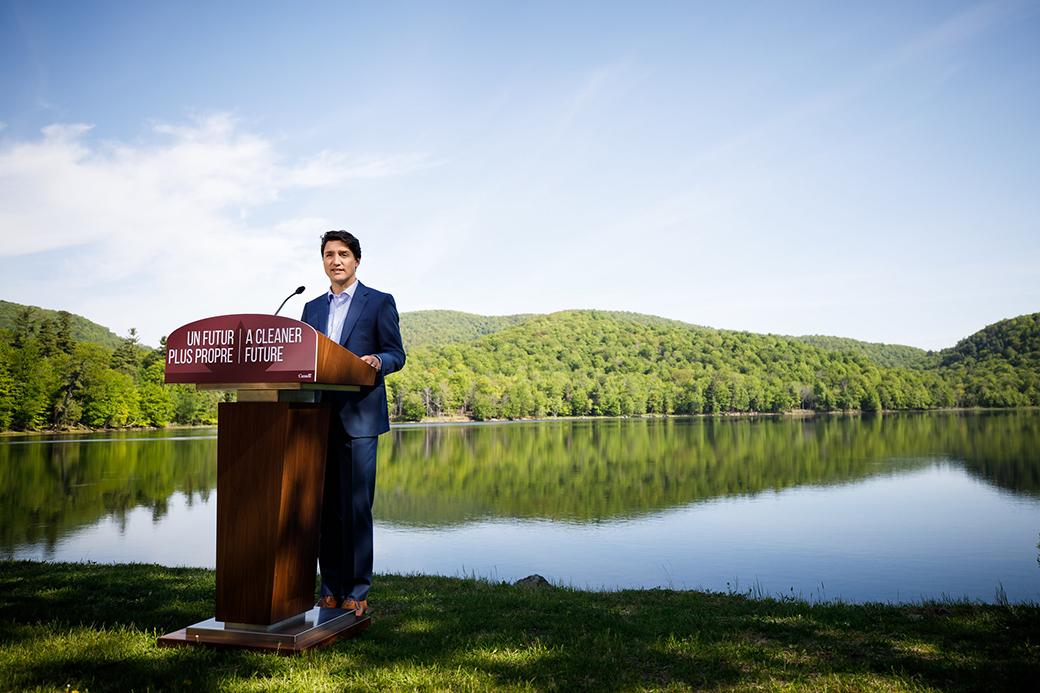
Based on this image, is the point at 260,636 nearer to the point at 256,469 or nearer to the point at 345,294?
the point at 256,469

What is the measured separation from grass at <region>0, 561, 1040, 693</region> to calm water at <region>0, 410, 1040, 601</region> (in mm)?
7122

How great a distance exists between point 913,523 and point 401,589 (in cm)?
1917

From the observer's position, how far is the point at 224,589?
3561 mm

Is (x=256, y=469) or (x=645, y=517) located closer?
(x=256, y=469)

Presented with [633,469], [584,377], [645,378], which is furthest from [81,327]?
[633,469]

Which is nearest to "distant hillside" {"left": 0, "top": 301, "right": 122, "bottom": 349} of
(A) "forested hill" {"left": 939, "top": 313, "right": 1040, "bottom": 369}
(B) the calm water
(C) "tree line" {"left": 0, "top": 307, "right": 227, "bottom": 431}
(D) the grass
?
(C) "tree line" {"left": 0, "top": 307, "right": 227, "bottom": 431}

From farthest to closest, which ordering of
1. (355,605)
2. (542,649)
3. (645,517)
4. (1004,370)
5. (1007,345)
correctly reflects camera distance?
(1007,345)
(1004,370)
(645,517)
(355,605)
(542,649)

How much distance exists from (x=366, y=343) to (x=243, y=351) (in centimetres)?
96

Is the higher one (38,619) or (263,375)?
(263,375)

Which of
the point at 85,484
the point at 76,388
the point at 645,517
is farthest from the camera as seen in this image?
the point at 76,388

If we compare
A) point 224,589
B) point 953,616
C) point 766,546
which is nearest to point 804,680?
point 953,616

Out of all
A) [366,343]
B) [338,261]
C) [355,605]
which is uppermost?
[338,261]

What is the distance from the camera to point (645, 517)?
810 inches

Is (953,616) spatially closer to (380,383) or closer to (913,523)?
(380,383)
